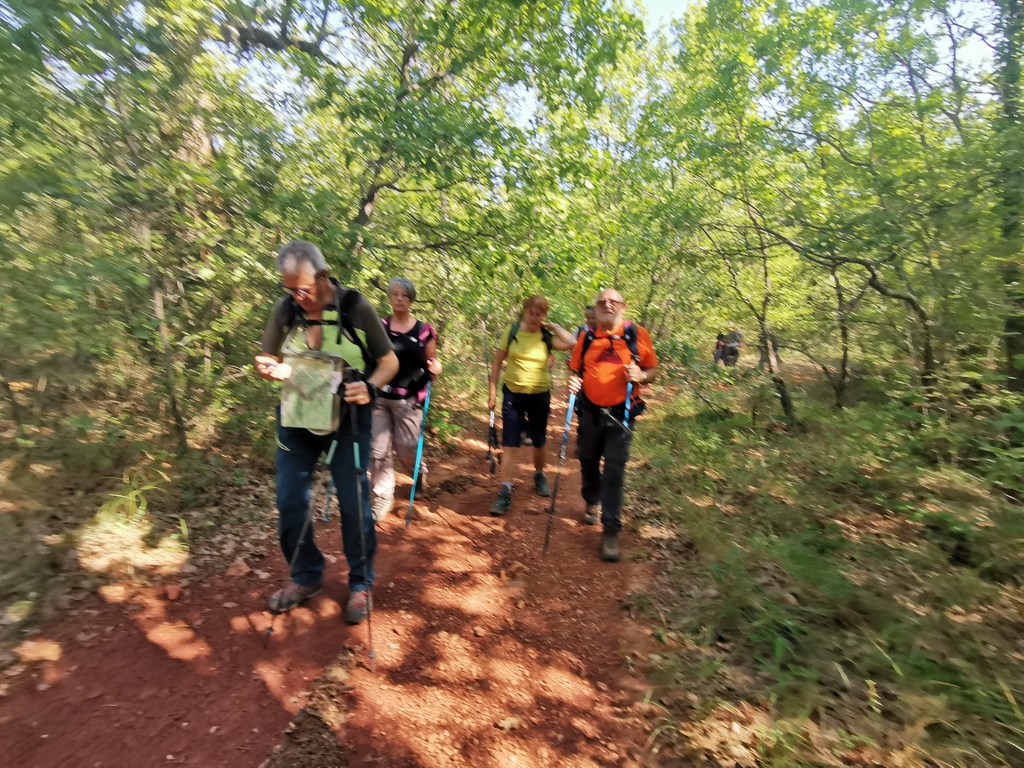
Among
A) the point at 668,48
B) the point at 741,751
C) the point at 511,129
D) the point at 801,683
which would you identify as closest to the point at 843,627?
the point at 801,683

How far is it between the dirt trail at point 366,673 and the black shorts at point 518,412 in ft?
4.58

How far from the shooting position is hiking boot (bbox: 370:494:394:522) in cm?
478

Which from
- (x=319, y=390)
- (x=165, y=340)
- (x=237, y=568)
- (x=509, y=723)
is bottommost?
(x=509, y=723)

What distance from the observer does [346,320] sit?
3.09m

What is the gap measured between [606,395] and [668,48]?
50.1ft

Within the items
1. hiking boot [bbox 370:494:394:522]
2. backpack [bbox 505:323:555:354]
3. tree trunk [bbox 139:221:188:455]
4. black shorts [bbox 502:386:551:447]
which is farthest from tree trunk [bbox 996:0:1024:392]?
tree trunk [bbox 139:221:188:455]

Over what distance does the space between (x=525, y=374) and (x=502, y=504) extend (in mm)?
1409

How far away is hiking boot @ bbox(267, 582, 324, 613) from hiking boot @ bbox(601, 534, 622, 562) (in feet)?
7.76

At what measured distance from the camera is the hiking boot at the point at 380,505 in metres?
4.78

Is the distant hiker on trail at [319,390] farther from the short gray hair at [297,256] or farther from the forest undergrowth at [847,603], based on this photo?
the forest undergrowth at [847,603]

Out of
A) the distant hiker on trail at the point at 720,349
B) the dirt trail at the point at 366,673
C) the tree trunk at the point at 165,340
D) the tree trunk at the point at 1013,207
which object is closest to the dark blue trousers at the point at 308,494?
Answer: the dirt trail at the point at 366,673

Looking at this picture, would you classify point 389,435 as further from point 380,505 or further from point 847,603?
point 847,603

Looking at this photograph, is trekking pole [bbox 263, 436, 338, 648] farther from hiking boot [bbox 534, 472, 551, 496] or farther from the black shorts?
hiking boot [bbox 534, 472, 551, 496]

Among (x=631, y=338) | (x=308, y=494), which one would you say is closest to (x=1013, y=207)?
(x=631, y=338)
